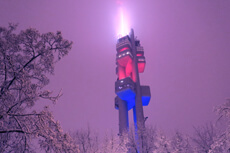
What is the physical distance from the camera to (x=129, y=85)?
68000mm

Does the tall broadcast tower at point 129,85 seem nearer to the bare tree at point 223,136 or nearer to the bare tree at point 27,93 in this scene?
the bare tree at point 223,136

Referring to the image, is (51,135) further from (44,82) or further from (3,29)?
(3,29)

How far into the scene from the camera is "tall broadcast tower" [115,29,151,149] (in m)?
67.6

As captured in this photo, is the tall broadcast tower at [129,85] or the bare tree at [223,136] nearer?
the bare tree at [223,136]

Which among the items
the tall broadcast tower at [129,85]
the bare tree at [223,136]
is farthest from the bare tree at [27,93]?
the tall broadcast tower at [129,85]

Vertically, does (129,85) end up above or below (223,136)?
above

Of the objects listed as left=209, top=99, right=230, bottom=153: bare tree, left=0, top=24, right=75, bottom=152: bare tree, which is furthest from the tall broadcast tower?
left=0, top=24, right=75, bottom=152: bare tree

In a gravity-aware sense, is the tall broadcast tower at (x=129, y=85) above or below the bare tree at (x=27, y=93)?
above

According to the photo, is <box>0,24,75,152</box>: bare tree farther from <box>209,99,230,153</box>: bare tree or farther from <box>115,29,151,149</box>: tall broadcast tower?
<box>115,29,151,149</box>: tall broadcast tower

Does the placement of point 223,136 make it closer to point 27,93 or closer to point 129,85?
point 27,93

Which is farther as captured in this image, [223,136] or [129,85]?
[129,85]

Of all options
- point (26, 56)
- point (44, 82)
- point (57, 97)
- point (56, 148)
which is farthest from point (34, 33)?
point (56, 148)

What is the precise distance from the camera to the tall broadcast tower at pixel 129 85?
222ft

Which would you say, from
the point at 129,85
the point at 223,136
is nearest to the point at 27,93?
the point at 223,136
